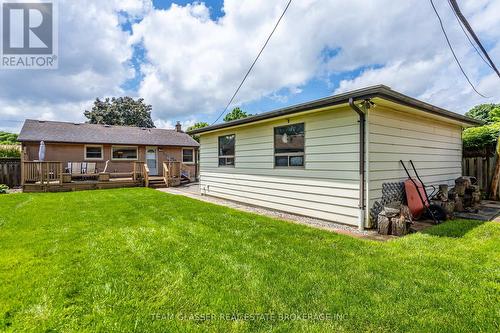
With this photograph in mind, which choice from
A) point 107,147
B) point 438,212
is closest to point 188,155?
point 107,147

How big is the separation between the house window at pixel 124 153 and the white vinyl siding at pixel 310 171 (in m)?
10.9

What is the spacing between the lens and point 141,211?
21.5 ft

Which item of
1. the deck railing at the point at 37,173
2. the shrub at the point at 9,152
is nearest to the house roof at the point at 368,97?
the deck railing at the point at 37,173

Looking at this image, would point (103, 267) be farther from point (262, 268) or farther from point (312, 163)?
point (312, 163)

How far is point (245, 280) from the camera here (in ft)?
8.95

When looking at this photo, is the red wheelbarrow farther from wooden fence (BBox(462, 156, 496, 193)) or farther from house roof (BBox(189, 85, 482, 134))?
wooden fence (BBox(462, 156, 496, 193))

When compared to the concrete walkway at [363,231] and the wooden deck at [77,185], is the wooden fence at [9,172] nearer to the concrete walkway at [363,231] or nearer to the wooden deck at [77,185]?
the wooden deck at [77,185]

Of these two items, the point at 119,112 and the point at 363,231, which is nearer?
the point at 363,231

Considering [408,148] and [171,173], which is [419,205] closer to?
[408,148]

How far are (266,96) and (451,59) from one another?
11.7 metres

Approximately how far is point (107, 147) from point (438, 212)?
17430 millimetres

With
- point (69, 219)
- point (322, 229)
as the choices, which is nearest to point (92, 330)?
point (322, 229)

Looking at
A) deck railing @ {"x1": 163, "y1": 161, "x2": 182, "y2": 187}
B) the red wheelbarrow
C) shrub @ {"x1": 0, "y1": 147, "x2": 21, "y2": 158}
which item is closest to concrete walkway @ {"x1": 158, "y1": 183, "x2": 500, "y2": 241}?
the red wheelbarrow

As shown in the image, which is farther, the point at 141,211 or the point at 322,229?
the point at 141,211
